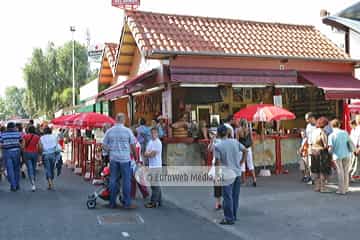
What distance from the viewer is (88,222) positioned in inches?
277

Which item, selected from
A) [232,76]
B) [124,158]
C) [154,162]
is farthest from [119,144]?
[232,76]

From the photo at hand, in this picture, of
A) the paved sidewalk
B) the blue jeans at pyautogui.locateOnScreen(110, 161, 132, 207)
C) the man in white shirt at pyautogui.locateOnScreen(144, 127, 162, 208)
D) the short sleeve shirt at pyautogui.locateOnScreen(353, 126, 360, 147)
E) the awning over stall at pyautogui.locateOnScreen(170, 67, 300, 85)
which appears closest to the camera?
the paved sidewalk

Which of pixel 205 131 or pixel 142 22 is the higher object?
pixel 142 22

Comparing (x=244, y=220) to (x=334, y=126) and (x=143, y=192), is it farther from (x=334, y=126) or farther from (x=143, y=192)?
(x=334, y=126)

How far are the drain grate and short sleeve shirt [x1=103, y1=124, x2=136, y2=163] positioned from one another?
112cm

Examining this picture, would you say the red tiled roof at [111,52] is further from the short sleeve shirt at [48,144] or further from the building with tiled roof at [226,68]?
the short sleeve shirt at [48,144]

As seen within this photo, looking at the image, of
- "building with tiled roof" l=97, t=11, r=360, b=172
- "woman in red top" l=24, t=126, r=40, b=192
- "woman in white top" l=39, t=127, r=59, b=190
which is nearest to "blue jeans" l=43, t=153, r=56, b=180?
"woman in white top" l=39, t=127, r=59, b=190

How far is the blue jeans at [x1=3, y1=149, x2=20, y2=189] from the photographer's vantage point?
10.7 m

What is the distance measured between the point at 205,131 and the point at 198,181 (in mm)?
1822

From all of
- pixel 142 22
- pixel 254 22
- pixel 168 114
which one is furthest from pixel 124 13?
pixel 254 22

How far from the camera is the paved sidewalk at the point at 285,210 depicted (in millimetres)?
6387

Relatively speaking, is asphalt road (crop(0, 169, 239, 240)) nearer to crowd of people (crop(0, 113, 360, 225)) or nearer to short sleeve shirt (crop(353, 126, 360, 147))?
crowd of people (crop(0, 113, 360, 225))

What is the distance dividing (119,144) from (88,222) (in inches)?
68.6

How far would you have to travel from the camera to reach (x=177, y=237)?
6.10 m
